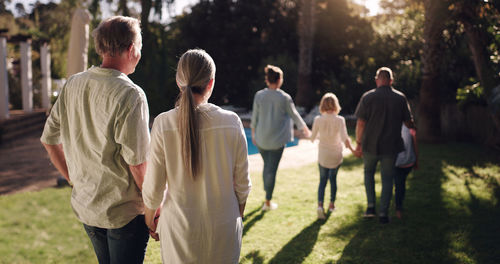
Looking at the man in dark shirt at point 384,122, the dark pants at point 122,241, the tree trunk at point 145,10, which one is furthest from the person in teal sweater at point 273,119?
the tree trunk at point 145,10

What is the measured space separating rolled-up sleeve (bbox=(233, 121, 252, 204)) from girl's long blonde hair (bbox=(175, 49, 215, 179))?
0.22 m

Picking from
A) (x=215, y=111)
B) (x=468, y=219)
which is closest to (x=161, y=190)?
(x=215, y=111)

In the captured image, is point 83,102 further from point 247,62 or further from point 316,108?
point 247,62

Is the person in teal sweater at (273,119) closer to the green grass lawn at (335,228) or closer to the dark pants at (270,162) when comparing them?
the dark pants at (270,162)

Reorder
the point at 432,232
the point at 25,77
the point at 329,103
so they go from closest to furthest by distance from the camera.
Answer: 1. the point at 432,232
2. the point at 329,103
3. the point at 25,77

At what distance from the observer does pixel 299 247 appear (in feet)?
15.9

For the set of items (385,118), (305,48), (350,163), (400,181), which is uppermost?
(305,48)

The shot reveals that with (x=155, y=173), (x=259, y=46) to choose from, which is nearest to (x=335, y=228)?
(x=155, y=173)

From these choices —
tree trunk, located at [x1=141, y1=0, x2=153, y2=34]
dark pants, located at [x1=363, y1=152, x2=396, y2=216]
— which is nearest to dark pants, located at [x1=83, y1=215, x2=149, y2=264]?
dark pants, located at [x1=363, y1=152, x2=396, y2=216]

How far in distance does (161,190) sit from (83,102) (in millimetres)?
589

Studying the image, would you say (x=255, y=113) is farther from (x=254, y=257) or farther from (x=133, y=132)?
(x=133, y=132)

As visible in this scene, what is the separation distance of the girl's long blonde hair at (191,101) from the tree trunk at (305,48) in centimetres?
1657

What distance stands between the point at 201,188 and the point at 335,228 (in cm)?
366

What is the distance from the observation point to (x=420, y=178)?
325 inches
